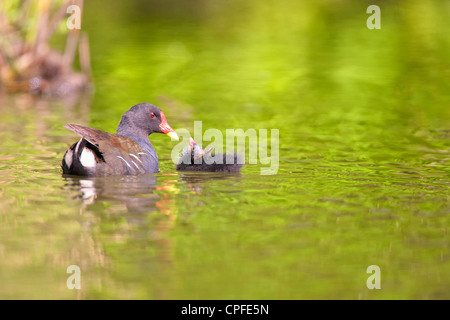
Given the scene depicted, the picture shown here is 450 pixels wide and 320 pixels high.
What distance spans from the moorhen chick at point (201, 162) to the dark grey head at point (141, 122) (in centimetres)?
47

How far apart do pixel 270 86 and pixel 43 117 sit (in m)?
5.02

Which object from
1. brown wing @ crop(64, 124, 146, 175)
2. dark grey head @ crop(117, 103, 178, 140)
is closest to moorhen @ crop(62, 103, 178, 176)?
brown wing @ crop(64, 124, 146, 175)

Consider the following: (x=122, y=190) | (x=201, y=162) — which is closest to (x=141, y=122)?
(x=201, y=162)

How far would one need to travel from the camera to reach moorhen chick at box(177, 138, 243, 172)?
29.5 ft

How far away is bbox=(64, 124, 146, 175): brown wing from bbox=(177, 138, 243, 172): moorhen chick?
1.86 feet

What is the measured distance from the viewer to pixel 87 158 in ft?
→ 27.3

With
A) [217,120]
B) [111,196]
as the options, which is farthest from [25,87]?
[111,196]

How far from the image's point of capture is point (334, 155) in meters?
9.89

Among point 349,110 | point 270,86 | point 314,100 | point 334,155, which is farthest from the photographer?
point 270,86

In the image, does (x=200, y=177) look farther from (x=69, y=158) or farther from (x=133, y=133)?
(x=69, y=158)

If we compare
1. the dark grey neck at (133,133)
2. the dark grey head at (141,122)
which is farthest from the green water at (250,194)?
the dark grey head at (141,122)

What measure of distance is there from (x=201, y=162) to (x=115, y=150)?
1086mm

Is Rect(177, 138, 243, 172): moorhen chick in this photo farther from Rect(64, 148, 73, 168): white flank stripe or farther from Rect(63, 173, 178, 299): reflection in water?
Rect(64, 148, 73, 168): white flank stripe
